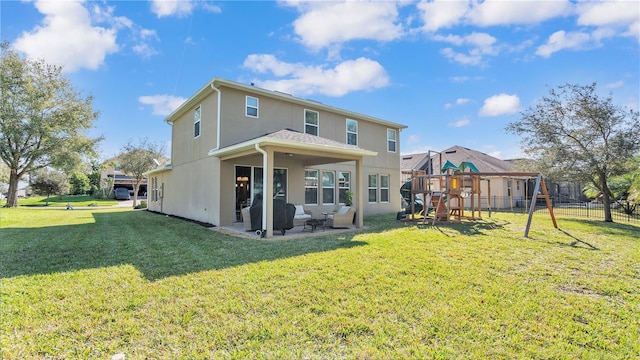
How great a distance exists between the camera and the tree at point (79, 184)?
124 ft

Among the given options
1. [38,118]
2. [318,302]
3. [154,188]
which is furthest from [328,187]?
[38,118]

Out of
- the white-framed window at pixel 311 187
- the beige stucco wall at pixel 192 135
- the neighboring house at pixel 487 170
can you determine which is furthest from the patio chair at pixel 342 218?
the neighboring house at pixel 487 170

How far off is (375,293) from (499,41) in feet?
38.1

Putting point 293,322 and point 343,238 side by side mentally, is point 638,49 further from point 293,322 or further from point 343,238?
point 293,322

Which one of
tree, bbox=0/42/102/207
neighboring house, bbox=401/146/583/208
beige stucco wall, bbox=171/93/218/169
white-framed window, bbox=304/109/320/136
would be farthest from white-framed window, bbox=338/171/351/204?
tree, bbox=0/42/102/207

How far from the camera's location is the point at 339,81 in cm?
1558

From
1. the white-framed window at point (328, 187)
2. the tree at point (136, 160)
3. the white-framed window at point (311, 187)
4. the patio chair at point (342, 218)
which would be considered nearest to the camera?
the patio chair at point (342, 218)

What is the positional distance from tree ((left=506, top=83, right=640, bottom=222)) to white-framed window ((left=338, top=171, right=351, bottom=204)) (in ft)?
28.9

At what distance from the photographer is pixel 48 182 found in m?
30.9

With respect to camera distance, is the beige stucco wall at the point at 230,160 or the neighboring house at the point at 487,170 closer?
the beige stucco wall at the point at 230,160

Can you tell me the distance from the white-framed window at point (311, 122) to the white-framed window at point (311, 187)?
182cm

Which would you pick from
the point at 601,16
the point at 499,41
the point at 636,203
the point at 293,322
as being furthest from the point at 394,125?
the point at 293,322

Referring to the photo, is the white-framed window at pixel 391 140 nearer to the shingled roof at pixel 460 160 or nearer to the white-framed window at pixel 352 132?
the white-framed window at pixel 352 132

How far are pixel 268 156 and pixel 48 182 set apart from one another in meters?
Result: 35.0
